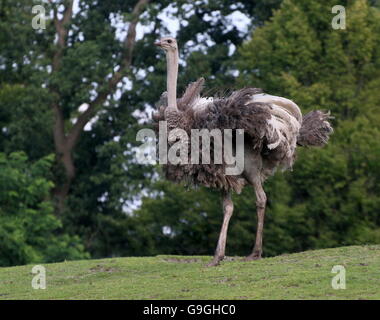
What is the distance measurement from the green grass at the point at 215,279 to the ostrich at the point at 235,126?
0.76 meters

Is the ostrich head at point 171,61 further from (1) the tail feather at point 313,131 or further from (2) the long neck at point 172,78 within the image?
(1) the tail feather at point 313,131

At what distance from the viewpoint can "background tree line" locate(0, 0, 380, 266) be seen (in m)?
26.9

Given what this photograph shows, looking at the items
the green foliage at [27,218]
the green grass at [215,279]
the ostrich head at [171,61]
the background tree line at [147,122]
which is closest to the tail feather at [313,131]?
the green grass at [215,279]

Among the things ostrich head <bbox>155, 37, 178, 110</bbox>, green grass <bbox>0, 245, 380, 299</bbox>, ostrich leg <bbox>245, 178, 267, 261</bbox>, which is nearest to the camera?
green grass <bbox>0, 245, 380, 299</bbox>

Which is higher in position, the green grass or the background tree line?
the background tree line

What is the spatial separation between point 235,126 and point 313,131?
2.09 meters

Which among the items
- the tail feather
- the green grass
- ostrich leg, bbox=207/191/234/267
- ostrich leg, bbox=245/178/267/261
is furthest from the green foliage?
ostrich leg, bbox=207/191/234/267

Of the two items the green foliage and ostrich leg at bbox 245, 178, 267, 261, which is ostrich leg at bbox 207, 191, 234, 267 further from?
the green foliage

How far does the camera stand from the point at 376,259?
12664 mm

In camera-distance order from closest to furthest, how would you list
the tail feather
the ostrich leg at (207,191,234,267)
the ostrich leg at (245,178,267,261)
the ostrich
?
the ostrich
the ostrich leg at (207,191,234,267)
the ostrich leg at (245,178,267,261)
the tail feather

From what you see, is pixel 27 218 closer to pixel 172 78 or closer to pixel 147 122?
pixel 147 122

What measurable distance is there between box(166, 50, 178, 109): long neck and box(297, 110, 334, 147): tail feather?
7.07 feet
